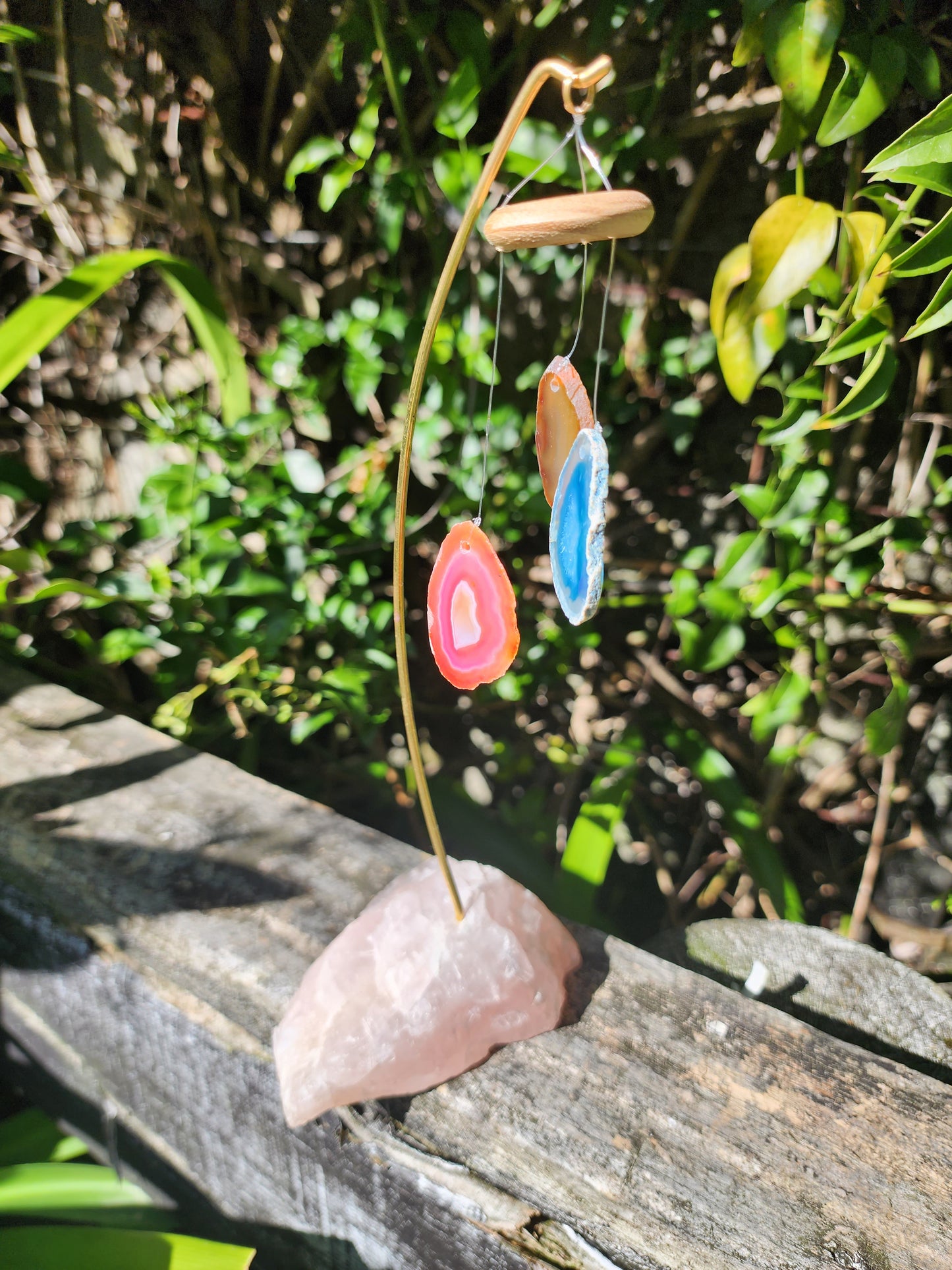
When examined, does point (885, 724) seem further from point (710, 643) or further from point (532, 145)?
point (532, 145)

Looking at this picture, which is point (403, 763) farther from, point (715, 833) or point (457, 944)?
point (457, 944)

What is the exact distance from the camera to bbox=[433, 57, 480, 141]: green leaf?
2.94ft

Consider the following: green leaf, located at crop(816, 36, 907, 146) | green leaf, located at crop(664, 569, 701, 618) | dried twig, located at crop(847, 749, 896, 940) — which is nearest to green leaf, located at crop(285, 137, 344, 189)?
green leaf, located at crop(816, 36, 907, 146)

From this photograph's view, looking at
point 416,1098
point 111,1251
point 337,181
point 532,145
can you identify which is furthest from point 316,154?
point 111,1251

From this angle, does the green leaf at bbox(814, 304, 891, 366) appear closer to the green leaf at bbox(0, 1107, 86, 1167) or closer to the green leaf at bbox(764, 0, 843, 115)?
the green leaf at bbox(764, 0, 843, 115)

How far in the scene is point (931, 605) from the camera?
98 centimetres

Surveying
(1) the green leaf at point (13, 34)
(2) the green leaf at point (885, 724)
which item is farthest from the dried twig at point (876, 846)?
(1) the green leaf at point (13, 34)

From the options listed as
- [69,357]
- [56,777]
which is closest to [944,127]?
[56,777]

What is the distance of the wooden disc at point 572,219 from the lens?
0.43m

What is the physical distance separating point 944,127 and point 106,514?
5.00ft

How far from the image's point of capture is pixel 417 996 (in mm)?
647

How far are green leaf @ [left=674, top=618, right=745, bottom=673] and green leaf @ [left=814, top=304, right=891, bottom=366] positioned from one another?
36cm

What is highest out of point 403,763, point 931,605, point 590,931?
point 931,605

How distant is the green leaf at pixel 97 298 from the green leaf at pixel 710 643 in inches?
29.1
